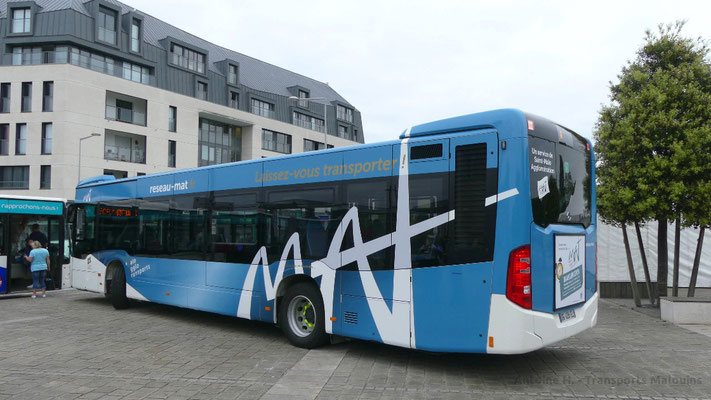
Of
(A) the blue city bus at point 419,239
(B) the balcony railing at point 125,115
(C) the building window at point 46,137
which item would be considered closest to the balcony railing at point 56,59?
(B) the balcony railing at point 125,115

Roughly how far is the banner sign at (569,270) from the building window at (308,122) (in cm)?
5292

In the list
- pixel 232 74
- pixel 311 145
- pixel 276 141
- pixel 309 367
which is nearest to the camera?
pixel 309 367

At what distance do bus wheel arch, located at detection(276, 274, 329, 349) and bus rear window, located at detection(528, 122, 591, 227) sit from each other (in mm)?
3383

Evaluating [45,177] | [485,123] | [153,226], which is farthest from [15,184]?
[485,123]

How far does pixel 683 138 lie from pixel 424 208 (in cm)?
703

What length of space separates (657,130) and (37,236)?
50.4 ft

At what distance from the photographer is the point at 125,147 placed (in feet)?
133

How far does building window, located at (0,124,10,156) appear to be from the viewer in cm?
3706

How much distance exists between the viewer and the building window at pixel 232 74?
50622 mm

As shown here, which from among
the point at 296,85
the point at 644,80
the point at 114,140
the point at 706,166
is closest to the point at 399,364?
the point at 706,166

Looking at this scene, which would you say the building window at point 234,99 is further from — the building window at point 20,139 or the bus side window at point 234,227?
the bus side window at point 234,227

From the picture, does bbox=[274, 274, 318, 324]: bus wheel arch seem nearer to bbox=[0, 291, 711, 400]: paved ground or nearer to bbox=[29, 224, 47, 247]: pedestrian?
bbox=[0, 291, 711, 400]: paved ground

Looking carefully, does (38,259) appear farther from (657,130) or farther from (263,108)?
(263,108)

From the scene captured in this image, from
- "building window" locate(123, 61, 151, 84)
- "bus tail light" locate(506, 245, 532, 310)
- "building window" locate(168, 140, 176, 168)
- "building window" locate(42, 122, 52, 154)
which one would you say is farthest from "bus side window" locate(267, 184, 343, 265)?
"building window" locate(168, 140, 176, 168)
